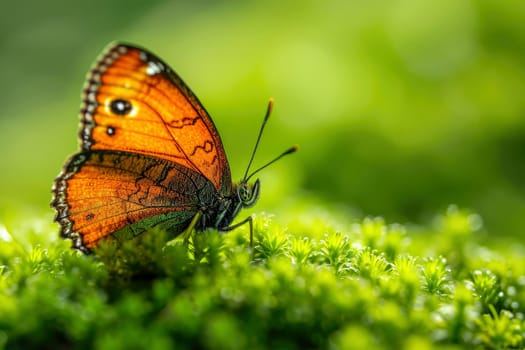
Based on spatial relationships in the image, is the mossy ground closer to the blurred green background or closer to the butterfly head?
the butterfly head

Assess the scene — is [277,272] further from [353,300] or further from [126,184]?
[126,184]

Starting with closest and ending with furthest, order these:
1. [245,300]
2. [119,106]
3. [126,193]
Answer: [245,300]
[119,106]
[126,193]

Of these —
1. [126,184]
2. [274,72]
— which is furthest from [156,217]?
[274,72]

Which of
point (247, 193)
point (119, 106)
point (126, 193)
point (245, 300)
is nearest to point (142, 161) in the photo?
point (126, 193)

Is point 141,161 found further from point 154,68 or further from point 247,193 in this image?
point 247,193

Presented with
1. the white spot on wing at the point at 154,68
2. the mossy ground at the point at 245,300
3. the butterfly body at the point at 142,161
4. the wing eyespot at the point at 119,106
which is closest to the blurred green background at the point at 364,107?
the butterfly body at the point at 142,161

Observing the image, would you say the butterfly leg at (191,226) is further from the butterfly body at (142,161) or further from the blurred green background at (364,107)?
the blurred green background at (364,107)

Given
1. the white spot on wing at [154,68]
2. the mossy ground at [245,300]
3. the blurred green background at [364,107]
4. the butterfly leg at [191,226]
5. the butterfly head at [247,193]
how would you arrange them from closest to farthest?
the mossy ground at [245,300]
the butterfly leg at [191,226]
the white spot on wing at [154,68]
the butterfly head at [247,193]
the blurred green background at [364,107]

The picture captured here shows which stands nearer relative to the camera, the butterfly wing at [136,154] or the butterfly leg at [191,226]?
the butterfly leg at [191,226]
